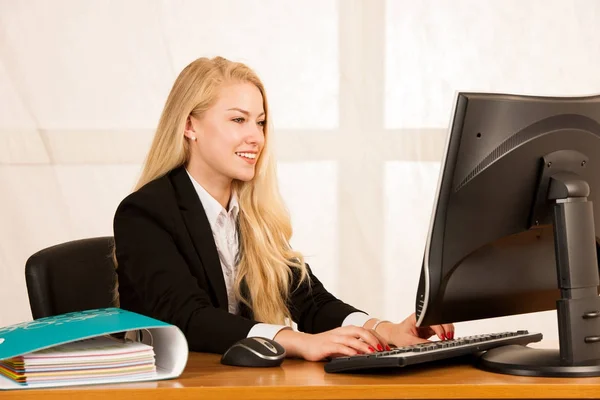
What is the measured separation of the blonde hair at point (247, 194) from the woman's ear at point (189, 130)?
0.6 inches

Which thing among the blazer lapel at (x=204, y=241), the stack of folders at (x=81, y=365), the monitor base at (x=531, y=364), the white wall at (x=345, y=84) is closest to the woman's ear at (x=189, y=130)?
the blazer lapel at (x=204, y=241)

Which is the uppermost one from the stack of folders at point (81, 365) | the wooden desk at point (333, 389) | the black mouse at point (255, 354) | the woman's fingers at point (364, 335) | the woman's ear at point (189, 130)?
the woman's ear at point (189, 130)

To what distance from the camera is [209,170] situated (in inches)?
89.7

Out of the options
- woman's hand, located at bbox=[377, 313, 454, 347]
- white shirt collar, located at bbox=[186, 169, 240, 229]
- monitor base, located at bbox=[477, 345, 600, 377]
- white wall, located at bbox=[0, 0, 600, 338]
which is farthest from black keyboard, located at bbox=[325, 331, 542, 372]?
white wall, located at bbox=[0, 0, 600, 338]

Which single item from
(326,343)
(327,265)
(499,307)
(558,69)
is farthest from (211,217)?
(558,69)

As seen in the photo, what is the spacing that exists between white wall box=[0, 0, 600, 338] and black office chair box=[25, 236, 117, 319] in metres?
1.55

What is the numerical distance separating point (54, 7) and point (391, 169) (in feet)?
5.44

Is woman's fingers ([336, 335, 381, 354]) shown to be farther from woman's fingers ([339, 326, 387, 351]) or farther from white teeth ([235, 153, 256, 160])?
white teeth ([235, 153, 256, 160])

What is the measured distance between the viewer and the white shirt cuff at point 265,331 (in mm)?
1700

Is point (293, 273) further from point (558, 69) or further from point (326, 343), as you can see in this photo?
point (558, 69)

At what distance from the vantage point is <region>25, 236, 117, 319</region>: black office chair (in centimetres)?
215

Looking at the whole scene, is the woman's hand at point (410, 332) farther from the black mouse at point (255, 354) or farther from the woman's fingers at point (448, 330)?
the black mouse at point (255, 354)

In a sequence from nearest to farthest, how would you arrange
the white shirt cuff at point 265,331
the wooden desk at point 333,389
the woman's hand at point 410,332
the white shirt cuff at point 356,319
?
the wooden desk at point 333,389, the white shirt cuff at point 265,331, the woman's hand at point 410,332, the white shirt cuff at point 356,319

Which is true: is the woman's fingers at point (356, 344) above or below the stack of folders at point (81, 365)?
above
